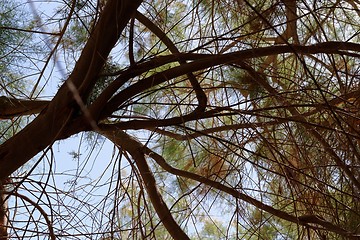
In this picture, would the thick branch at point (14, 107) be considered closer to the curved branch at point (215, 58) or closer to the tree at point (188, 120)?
the tree at point (188, 120)

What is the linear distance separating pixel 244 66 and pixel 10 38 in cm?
69

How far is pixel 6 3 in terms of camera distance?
1544 mm

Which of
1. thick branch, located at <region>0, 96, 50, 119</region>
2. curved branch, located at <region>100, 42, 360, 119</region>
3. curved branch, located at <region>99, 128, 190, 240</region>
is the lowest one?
curved branch, located at <region>100, 42, 360, 119</region>

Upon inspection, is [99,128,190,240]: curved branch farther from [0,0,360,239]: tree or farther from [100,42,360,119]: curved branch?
[100,42,360,119]: curved branch

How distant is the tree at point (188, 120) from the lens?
36.3 inches

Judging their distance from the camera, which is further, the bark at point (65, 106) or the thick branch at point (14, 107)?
the thick branch at point (14, 107)

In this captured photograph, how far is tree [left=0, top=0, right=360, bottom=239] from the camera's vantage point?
3.02 feet

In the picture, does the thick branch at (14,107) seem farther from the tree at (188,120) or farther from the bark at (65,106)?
the bark at (65,106)

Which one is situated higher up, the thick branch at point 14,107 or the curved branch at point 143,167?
the thick branch at point 14,107

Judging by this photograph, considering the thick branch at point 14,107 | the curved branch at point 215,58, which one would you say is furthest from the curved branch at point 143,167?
the curved branch at point 215,58

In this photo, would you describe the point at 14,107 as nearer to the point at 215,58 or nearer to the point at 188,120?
the point at 188,120

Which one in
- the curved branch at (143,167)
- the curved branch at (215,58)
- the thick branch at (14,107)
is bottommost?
the curved branch at (215,58)

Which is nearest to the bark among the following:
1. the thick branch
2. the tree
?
the tree

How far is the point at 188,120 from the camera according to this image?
98cm
